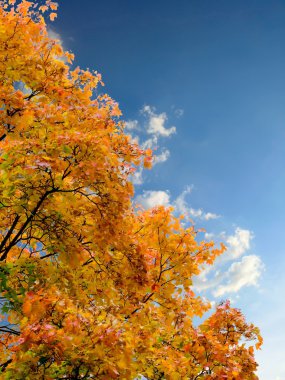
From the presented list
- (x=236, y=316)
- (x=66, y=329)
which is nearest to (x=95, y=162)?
(x=66, y=329)

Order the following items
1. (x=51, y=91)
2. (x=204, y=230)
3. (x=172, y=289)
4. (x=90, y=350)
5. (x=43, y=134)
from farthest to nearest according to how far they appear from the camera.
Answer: (x=204, y=230) < (x=172, y=289) < (x=51, y=91) < (x=43, y=134) < (x=90, y=350)

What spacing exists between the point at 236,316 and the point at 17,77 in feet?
25.5

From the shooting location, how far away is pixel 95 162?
18.5ft

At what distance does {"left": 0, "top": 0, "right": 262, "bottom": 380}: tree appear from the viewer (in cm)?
448

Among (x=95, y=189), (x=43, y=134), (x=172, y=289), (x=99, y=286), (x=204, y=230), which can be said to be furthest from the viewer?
(x=204, y=230)

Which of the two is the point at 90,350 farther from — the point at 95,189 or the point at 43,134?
the point at 43,134

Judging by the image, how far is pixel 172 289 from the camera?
8.80 meters

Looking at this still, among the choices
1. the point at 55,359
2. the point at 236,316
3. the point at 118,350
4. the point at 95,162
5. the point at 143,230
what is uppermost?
the point at 143,230

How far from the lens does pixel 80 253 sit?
20.7 ft

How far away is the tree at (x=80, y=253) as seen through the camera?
14.7 ft

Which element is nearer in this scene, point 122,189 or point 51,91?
point 122,189

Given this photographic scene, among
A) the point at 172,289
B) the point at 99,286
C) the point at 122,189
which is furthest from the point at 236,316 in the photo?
the point at 122,189

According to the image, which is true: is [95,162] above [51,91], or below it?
below

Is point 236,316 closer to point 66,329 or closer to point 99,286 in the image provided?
point 99,286
